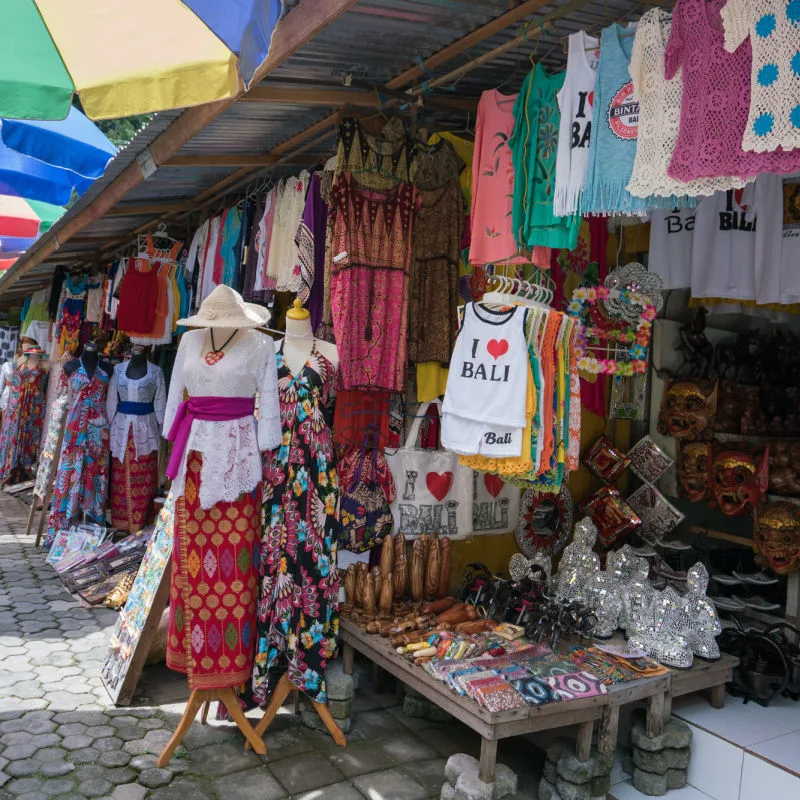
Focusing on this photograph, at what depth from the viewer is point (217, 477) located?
3443mm

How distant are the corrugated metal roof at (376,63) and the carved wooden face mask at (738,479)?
2.54 metres

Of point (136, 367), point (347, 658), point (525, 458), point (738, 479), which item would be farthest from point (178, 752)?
point (136, 367)

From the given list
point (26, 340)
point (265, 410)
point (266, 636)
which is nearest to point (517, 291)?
point (265, 410)

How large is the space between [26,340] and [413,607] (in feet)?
31.3

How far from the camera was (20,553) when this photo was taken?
7.21 meters

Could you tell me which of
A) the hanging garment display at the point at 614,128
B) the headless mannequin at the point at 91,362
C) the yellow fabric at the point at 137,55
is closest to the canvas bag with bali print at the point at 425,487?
the hanging garment display at the point at 614,128

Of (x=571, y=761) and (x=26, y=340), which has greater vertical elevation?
(x=26, y=340)

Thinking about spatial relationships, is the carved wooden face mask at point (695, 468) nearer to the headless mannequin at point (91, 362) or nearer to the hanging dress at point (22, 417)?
the headless mannequin at point (91, 362)

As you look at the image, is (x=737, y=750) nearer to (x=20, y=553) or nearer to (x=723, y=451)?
(x=723, y=451)

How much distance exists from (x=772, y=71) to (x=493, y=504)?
3143mm

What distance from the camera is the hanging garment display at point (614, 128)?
2770mm

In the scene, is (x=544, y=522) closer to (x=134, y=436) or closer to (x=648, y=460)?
(x=648, y=460)

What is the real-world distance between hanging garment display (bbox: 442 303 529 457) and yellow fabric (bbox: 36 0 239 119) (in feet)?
5.67

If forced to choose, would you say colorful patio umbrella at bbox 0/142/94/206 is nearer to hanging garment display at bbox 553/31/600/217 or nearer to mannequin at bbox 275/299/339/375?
mannequin at bbox 275/299/339/375
